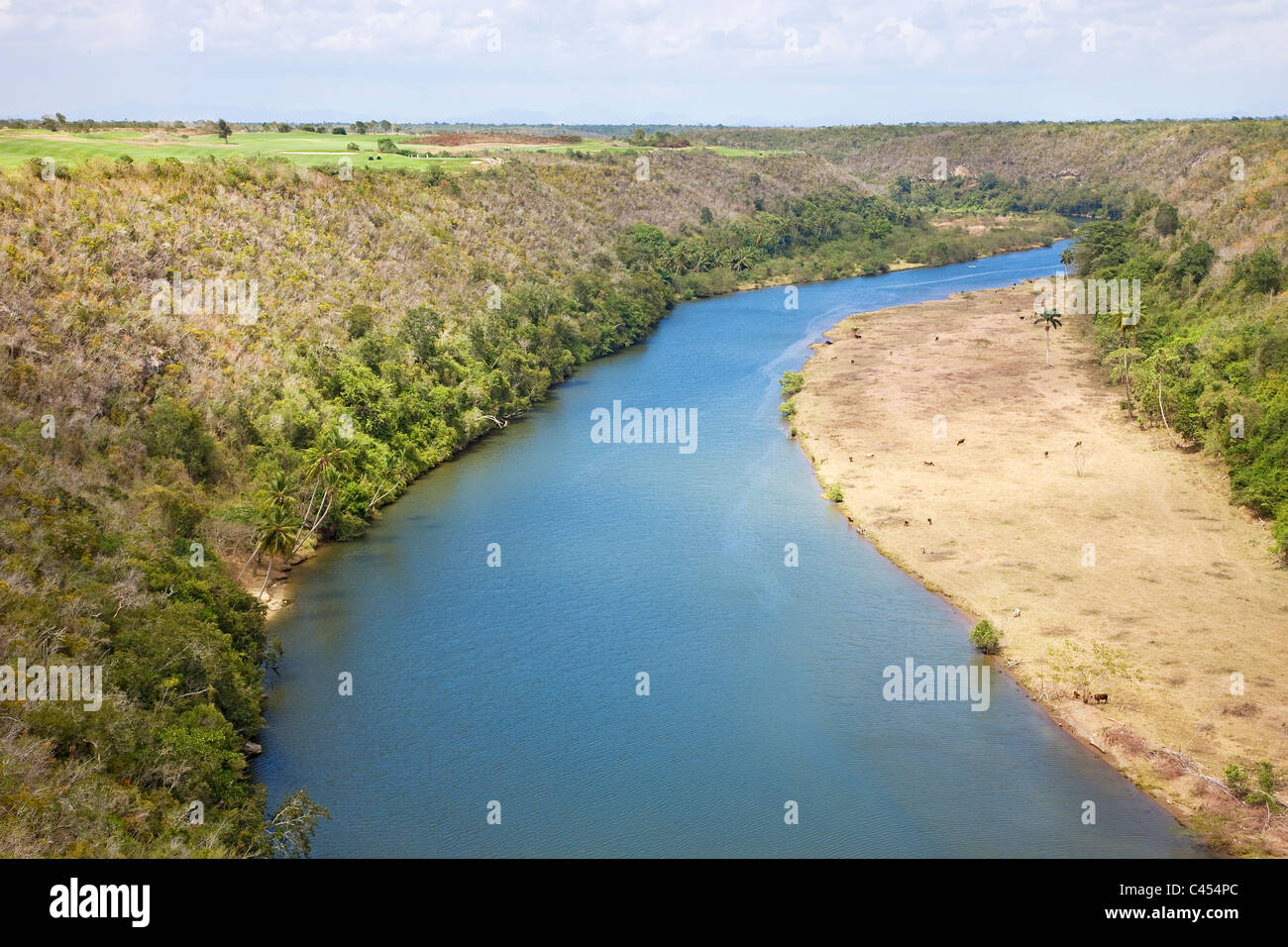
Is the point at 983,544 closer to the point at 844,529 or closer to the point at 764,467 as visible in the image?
the point at 844,529

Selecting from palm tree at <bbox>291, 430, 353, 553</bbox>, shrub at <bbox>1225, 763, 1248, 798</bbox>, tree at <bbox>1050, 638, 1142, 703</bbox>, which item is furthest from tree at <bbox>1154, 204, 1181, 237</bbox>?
palm tree at <bbox>291, 430, 353, 553</bbox>

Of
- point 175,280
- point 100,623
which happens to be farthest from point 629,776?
point 175,280

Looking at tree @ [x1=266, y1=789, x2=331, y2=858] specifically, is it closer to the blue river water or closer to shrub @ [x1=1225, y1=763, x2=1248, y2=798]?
the blue river water

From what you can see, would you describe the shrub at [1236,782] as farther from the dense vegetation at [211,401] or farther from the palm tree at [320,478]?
the palm tree at [320,478]

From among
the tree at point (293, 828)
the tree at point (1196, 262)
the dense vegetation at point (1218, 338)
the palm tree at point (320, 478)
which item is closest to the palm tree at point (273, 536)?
the palm tree at point (320, 478)

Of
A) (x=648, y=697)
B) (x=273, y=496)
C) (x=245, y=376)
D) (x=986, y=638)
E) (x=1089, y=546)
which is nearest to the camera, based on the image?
(x=648, y=697)

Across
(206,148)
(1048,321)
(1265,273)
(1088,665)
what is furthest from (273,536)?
(1048,321)

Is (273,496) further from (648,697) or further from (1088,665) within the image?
(1088,665)
